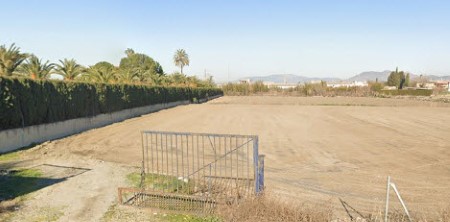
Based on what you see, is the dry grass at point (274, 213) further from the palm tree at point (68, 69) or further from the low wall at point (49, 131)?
the palm tree at point (68, 69)

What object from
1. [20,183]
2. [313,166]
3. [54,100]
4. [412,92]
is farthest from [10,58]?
[412,92]

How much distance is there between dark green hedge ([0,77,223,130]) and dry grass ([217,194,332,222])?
12869mm

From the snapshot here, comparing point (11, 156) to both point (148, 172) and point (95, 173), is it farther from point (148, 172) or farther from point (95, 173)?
point (148, 172)

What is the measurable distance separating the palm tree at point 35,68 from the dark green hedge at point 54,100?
5718 mm

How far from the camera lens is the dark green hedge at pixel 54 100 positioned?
47.9 feet

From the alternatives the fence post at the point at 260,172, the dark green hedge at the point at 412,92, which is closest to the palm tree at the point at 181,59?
the dark green hedge at the point at 412,92

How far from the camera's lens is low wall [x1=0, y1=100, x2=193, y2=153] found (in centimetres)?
1420

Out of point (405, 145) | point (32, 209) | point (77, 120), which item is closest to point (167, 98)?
point (77, 120)

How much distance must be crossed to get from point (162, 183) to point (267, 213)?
14.1 ft

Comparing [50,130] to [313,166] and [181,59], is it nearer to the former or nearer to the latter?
[313,166]

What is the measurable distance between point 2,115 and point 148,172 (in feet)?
27.1

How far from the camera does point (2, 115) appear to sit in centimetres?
1395

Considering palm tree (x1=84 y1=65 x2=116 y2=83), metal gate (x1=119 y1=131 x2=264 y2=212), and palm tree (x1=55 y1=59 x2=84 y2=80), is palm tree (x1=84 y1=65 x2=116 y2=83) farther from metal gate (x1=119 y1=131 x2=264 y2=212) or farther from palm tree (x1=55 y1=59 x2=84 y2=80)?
metal gate (x1=119 y1=131 x2=264 y2=212)

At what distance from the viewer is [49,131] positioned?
17.2 m
